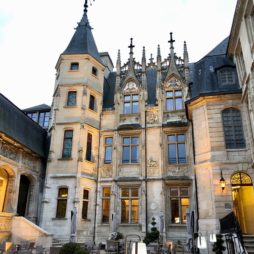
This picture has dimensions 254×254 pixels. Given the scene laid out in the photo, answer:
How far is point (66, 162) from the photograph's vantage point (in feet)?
61.8

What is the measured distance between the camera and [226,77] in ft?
56.7

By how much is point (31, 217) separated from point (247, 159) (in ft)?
45.9

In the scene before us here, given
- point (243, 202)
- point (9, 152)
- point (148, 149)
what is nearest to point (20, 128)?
point (9, 152)

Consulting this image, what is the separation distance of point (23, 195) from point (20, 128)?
467 centimetres

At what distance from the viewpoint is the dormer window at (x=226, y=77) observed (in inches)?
673

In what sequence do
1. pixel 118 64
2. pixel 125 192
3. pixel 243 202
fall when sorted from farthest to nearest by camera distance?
pixel 118 64 → pixel 125 192 → pixel 243 202

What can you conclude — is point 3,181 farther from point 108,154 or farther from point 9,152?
point 108,154

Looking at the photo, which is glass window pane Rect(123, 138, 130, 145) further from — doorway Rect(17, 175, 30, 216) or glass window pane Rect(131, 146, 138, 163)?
doorway Rect(17, 175, 30, 216)

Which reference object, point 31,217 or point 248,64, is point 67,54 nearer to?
point 31,217

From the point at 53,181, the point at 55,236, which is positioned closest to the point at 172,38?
the point at 53,181

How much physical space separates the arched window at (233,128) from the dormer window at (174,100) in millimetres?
4599

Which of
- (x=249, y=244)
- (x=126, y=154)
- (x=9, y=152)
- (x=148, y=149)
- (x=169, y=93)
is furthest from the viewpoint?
(x=169, y=93)

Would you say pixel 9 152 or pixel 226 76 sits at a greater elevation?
pixel 226 76

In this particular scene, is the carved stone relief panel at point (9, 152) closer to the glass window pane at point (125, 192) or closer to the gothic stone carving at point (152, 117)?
the glass window pane at point (125, 192)
